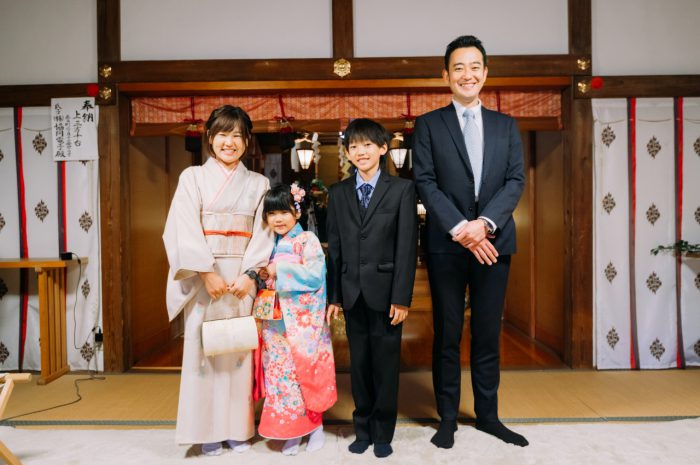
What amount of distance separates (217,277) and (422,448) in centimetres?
147

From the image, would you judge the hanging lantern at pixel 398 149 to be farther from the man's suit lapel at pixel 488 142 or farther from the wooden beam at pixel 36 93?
the wooden beam at pixel 36 93

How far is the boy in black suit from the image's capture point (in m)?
2.37

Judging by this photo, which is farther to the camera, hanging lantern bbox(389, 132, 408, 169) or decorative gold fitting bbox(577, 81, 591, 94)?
hanging lantern bbox(389, 132, 408, 169)

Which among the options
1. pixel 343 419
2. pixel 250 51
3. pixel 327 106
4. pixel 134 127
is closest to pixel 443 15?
pixel 327 106

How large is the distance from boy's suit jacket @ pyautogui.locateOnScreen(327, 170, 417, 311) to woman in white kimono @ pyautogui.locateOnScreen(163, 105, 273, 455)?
0.46 metres

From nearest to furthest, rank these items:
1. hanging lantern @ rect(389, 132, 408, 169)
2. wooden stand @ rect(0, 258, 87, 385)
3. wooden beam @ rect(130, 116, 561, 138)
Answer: wooden stand @ rect(0, 258, 87, 385) < wooden beam @ rect(130, 116, 561, 138) < hanging lantern @ rect(389, 132, 408, 169)

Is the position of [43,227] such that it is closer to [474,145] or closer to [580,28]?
[474,145]

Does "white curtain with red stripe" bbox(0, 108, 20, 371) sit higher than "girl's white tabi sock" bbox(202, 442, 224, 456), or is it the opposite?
"white curtain with red stripe" bbox(0, 108, 20, 371)

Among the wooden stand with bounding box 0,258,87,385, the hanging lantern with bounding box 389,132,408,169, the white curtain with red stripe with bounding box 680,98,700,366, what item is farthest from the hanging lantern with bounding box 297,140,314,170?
the white curtain with red stripe with bounding box 680,98,700,366

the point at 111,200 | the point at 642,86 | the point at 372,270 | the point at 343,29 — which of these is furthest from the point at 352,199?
the point at 642,86

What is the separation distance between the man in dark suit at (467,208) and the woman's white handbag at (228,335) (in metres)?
1.06

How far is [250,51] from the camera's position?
389 cm

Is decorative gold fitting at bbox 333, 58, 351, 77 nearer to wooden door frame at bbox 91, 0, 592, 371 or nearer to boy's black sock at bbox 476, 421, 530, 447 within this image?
wooden door frame at bbox 91, 0, 592, 371

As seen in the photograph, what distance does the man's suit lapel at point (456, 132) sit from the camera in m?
2.50
